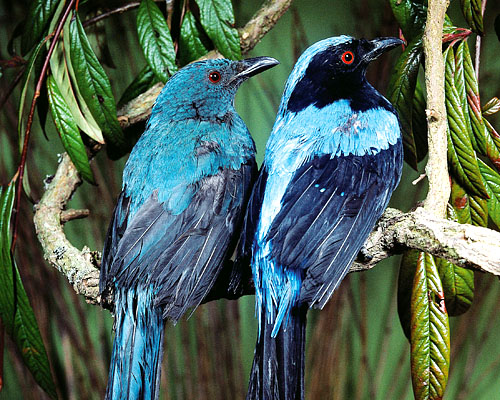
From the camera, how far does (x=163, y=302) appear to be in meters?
1.57

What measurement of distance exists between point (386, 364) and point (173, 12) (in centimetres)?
193

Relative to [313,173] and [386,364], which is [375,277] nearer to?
[386,364]

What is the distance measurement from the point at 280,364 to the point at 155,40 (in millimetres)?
1188

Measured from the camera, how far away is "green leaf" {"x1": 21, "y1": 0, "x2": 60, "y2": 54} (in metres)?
2.11

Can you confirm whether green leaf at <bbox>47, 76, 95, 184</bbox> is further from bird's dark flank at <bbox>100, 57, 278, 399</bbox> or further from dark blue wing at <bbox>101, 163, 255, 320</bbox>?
dark blue wing at <bbox>101, 163, 255, 320</bbox>

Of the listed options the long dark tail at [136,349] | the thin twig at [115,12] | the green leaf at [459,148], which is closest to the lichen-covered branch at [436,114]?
the green leaf at [459,148]

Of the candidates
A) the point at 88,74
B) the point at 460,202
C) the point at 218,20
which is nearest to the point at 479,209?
the point at 460,202

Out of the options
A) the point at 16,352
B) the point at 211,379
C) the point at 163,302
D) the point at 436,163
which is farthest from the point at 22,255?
the point at 436,163

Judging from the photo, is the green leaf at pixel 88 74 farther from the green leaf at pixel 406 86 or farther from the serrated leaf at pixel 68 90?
the green leaf at pixel 406 86

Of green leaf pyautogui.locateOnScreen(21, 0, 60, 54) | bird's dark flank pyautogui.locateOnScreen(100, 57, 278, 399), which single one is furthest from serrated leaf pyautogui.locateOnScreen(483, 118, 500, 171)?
green leaf pyautogui.locateOnScreen(21, 0, 60, 54)

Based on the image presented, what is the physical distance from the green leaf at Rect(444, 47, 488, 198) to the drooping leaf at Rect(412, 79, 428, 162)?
21 centimetres

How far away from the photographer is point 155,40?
6.53ft

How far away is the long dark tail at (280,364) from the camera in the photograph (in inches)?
53.6

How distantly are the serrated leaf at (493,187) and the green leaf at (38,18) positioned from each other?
5.16 feet
